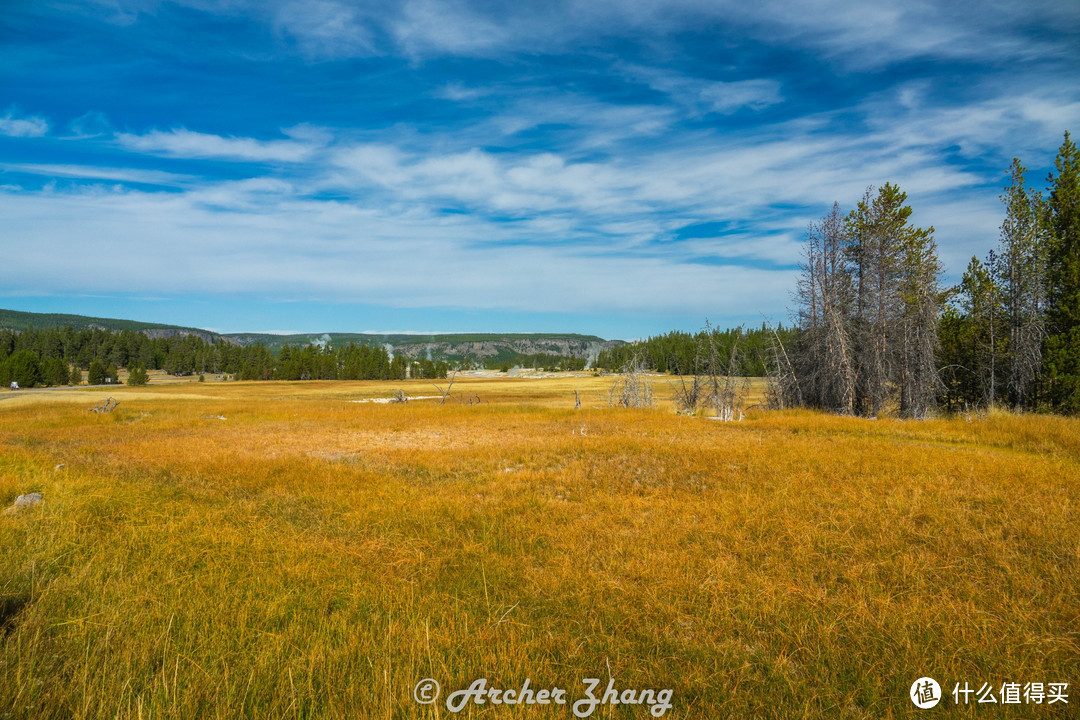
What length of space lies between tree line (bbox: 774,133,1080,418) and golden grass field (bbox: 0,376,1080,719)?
44.2 feet

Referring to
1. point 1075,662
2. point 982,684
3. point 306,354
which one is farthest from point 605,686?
point 306,354

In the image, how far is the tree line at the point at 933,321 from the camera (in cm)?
2116

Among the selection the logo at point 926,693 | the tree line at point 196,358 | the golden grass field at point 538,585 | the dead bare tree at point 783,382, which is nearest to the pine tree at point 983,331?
the dead bare tree at point 783,382

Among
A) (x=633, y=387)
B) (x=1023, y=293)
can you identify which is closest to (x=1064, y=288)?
(x=1023, y=293)

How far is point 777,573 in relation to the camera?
5961 millimetres

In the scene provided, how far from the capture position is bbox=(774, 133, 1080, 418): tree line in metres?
21.2

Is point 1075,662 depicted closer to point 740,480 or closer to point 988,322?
point 740,480

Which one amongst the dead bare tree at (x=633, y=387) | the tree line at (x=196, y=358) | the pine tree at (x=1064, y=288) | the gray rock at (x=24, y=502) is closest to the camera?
the gray rock at (x=24, y=502)

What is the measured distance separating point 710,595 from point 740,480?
6.01m

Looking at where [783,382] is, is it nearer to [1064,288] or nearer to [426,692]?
[1064,288]

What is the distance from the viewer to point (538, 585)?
221 inches

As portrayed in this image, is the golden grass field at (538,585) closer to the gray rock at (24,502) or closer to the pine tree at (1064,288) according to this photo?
the gray rock at (24,502)

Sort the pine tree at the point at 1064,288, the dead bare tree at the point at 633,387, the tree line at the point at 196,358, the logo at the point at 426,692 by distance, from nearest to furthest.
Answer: the logo at the point at 426,692 → the pine tree at the point at 1064,288 → the dead bare tree at the point at 633,387 → the tree line at the point at 196,358

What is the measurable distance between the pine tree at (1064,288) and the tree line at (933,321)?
5 centimetres
